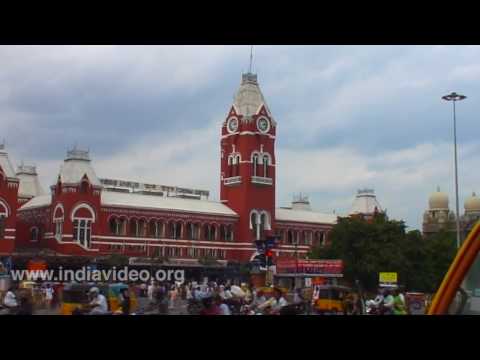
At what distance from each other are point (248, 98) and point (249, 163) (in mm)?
4600

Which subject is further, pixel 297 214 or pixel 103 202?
pixel 297 214

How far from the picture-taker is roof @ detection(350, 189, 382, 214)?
49344 millimetres

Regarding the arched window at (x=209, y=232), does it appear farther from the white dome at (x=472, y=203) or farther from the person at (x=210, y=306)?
the person at (x=210, y=306)

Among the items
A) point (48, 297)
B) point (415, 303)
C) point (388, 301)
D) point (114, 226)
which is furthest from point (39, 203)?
point (388, 301)

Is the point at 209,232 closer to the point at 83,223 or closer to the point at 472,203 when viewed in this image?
the point at 83,223

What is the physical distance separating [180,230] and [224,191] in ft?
18.1

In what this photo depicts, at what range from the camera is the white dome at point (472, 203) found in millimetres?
51344

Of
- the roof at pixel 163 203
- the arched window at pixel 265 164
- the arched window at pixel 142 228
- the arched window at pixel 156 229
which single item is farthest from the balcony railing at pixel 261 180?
the arched window at pixel 142 228

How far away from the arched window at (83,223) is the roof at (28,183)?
14.2 m

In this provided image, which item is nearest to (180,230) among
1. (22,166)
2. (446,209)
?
(22,166)

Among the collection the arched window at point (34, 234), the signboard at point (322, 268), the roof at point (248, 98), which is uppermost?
the roof at point (248, 98)

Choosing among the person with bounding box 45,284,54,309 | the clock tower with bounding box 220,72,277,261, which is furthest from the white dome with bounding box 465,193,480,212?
the person with bounding box 45,284,54,309
